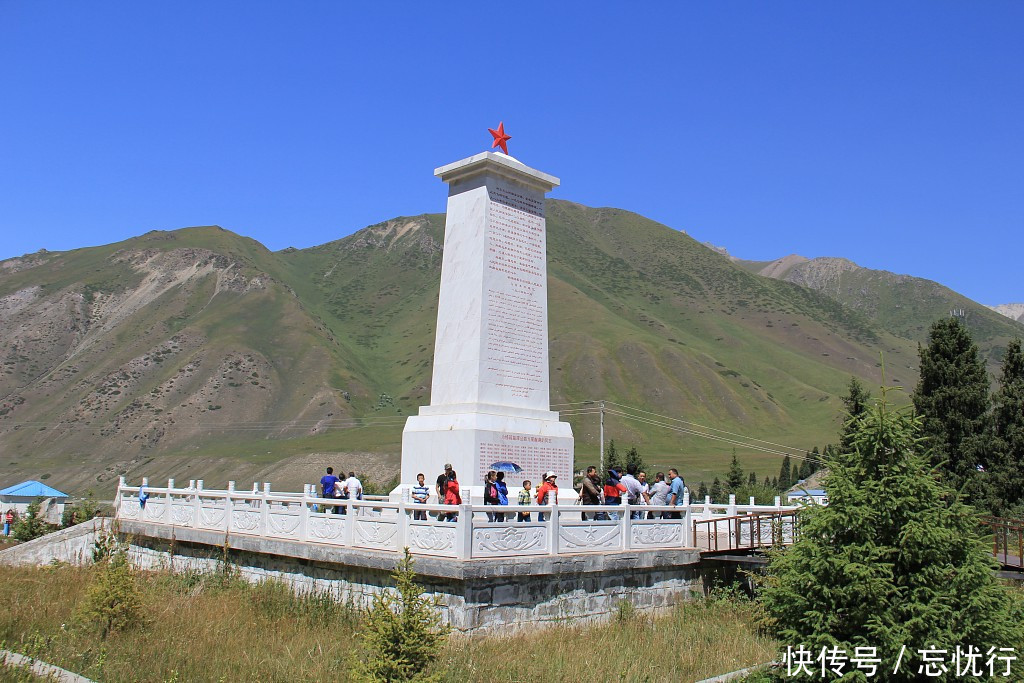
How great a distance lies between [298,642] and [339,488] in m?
7.29

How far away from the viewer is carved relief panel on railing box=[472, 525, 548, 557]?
1212 cm

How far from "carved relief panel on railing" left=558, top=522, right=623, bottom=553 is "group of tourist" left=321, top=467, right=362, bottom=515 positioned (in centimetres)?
593

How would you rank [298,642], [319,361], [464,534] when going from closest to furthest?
[298,642]
[464,534]
[319,361]

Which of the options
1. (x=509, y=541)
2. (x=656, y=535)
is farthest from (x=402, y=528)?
(x=656, y=535)

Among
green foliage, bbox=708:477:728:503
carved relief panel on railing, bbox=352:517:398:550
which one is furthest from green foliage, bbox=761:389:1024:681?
green foliage, bbox=708:477:728:503

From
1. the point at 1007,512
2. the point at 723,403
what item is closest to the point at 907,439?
the point at 1007,512

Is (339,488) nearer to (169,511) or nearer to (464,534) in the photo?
(169,511)

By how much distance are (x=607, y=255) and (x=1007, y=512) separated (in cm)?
17089

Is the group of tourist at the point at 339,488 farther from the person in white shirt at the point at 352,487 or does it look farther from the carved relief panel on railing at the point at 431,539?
the carved relief panel on railing at the point at 431,539

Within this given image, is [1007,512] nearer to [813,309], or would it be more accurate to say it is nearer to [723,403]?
[723,403]

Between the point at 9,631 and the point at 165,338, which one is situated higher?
the point at 165,338

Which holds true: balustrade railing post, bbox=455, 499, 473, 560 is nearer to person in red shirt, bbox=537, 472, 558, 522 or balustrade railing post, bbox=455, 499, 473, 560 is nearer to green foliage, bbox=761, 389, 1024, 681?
person in red shirt, bbox=537, 472, 558, 522

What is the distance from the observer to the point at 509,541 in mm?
12453

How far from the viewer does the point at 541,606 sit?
41.7 feet
